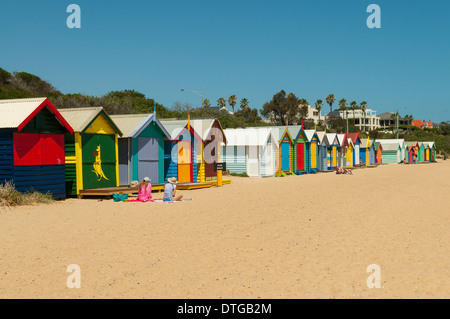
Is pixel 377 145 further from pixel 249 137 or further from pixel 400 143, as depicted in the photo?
pixel 249 137

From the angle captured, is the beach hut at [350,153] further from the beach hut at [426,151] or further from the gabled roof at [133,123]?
the beach hut at [426,151]

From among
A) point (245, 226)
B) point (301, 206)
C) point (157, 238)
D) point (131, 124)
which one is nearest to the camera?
point (157, 238)

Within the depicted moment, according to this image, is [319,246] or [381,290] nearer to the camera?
[381,290]

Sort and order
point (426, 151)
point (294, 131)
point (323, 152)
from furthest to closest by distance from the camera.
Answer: point (426, 151), point (323, 152), point (294, 131)

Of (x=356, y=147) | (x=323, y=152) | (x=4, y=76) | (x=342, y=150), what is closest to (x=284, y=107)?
(x=356, y=147)

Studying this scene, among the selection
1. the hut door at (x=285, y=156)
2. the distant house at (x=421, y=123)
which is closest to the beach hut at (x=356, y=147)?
the hut door at (x=285, y=156)

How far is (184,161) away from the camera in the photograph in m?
25.0

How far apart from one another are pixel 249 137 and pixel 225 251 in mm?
24964

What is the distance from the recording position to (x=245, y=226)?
11422 mm

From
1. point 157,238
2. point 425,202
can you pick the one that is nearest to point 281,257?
point 157,238

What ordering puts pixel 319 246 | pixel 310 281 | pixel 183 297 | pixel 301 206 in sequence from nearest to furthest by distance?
pixel 183 297
pixel 310 281
pixel 319 246
pixel 301 206

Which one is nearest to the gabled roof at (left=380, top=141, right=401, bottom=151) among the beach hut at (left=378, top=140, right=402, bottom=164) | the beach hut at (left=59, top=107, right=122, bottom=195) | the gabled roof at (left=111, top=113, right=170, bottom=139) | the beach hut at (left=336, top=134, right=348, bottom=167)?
the beach hut at (left=378, top=140, right=402, bottom=164)

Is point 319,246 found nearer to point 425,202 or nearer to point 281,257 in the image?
point 281,257
